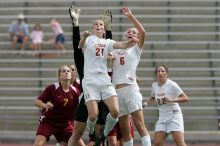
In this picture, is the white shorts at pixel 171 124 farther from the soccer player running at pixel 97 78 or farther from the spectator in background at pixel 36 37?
the spectator in background at pixel 36 37

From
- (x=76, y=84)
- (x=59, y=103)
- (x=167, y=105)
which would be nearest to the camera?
(x=59, y=103)

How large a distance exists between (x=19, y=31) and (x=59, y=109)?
1141 centimetres

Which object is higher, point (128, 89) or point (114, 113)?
point (128, 89)

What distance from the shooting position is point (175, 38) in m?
26.4

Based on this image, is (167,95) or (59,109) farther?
(167,95)

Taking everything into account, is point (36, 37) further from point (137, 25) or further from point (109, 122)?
point (109, 122)

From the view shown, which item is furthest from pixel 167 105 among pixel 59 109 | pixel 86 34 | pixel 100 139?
pixel 86 34

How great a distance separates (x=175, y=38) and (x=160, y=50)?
2.87 ft

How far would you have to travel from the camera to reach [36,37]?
26.1 meters

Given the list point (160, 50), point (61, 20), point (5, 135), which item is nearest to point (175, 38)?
point (160, 50)

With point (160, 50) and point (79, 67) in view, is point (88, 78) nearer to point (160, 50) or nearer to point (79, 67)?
point (79, 67)

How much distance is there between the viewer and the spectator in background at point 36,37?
85.5ft

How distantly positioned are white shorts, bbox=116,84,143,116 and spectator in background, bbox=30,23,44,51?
464 inches

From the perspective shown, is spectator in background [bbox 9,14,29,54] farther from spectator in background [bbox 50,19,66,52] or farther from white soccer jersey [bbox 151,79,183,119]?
white soccer jersey [bbox 151,79,183,119]
